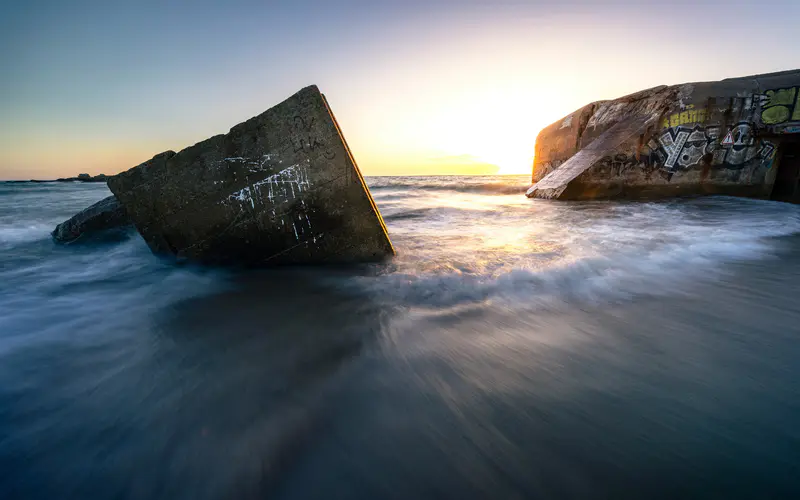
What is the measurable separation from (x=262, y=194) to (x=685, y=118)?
1083cm

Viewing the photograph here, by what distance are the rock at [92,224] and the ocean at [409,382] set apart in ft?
9.31

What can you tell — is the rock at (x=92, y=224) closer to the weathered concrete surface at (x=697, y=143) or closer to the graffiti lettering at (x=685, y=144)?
the weathered concrete surface at (x=697, y=143)

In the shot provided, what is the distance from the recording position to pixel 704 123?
834 cm

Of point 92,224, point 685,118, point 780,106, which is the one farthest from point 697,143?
point 92,224

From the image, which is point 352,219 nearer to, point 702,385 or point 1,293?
point 702,385

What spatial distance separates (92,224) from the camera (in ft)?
19.6

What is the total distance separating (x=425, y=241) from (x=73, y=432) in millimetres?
4359

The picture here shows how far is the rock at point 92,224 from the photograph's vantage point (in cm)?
589

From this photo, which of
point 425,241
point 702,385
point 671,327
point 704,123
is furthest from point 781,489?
point 704,123

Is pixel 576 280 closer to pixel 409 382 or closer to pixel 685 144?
pixel 409 382

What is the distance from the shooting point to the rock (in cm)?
589

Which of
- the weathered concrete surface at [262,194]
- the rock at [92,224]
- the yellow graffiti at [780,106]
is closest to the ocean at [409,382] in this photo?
the weathered concrete surface at [262,194]

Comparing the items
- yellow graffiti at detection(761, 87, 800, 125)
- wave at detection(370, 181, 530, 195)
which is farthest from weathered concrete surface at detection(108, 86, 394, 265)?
wave at detection(370, 181, 530, 195)

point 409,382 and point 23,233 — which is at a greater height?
point 23,233
